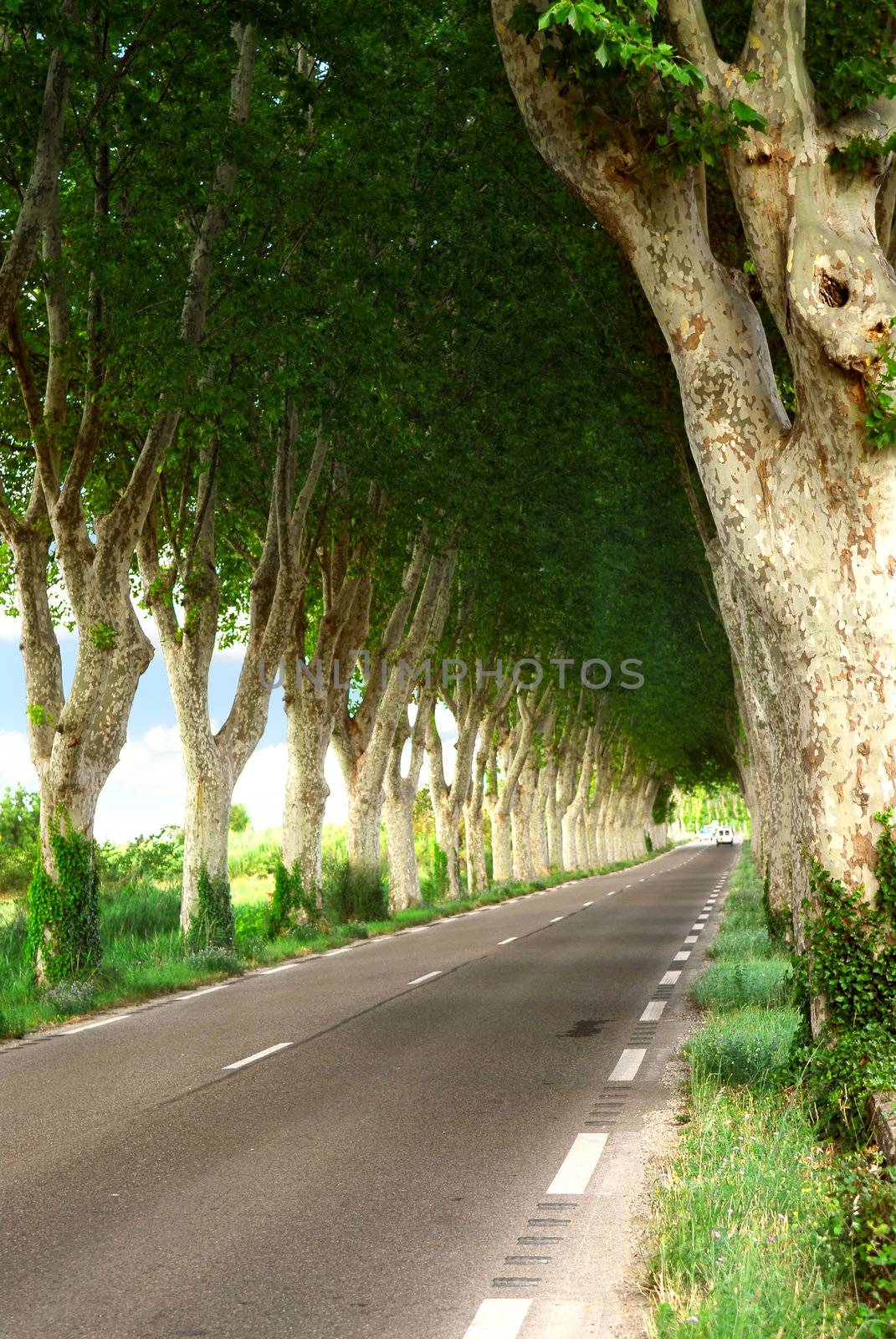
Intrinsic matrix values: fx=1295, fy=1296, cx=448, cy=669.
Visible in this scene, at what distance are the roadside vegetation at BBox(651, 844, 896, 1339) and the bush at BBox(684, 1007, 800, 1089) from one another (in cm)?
2

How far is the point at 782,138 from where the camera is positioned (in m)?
7.21

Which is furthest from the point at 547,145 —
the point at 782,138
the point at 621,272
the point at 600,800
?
the point at 600,800

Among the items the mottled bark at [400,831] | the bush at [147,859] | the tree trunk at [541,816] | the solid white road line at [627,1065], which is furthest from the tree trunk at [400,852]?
the solid white road line at [627,1065]

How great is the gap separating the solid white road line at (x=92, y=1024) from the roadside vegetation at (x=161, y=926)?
16.8 inches

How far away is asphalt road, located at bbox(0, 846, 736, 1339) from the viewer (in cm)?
472

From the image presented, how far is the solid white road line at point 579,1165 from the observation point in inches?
241

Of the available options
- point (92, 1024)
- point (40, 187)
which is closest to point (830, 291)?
point (40, 187)

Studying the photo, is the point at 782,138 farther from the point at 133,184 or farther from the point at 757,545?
the point at 133,184

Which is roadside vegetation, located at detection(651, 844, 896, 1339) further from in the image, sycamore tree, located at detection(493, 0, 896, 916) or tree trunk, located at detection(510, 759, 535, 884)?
tree trunk, located at detection(510, 759, 535, 884)

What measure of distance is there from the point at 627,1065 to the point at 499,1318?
5.17 m

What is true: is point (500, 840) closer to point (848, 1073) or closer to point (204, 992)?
point (204, 992)

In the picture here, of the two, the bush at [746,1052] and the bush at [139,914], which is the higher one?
the bush at [746,1052]

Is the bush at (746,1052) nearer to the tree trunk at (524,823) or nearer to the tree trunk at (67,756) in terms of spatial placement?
the tree trunk at (67,756)

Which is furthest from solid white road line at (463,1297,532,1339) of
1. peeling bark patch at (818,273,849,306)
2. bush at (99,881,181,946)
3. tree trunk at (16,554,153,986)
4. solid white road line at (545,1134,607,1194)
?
bush at (99,881,181,946)
